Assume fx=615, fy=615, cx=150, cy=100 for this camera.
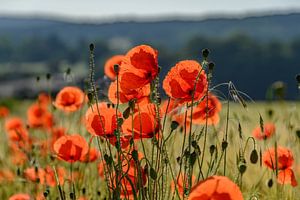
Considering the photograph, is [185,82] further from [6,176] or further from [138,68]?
[6,176]

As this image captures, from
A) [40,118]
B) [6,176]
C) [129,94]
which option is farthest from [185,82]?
[40,118]

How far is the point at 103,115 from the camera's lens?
6.23 feet

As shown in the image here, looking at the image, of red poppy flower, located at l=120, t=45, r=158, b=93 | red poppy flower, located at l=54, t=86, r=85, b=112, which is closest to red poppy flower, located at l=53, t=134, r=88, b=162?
red poppy flower, located at l=120, t=45, r=158, b=93

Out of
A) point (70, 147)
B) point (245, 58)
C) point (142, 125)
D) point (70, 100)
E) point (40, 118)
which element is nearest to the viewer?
point (142, 125)

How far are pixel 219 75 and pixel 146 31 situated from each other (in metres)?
48.7

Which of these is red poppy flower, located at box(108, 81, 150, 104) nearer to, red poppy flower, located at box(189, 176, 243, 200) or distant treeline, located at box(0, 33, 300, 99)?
red poppy flower, located at box(189, 176, 243, 200)

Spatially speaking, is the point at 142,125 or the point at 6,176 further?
the point at 6,176

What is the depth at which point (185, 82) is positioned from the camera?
5.81ft

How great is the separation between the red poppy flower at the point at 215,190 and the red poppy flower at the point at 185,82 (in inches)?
18.2

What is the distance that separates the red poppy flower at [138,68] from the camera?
178 centimetres

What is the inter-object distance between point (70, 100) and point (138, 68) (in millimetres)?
1009

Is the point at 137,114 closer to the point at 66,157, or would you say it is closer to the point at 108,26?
the point at 66,157

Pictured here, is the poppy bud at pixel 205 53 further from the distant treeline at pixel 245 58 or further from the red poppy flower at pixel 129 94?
the distant treeline at pixel 245 58

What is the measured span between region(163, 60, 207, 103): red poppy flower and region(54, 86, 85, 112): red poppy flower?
995 millimetres
